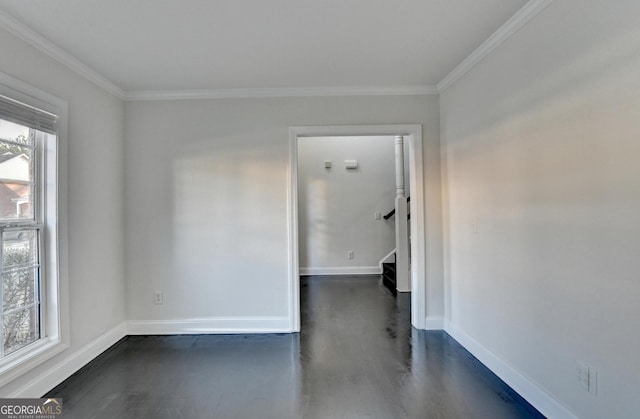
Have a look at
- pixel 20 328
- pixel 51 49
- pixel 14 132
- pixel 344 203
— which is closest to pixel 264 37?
pixel 51 49

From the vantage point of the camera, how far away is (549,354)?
5.77 feet

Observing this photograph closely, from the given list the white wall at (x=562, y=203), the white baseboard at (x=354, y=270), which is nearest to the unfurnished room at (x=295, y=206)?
the white wall at (x=562, y=203)

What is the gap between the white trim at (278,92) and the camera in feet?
9.85

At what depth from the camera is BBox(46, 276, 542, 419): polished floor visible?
6.17 ft

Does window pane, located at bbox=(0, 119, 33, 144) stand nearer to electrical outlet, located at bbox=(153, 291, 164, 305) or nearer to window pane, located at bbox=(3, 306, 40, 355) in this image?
window pane, located at bbox=(3, 306, 40, 355)

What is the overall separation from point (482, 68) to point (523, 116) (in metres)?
0.66

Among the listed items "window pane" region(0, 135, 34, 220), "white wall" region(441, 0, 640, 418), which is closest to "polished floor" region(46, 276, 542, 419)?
"white wall" region(441, 0, 640, 418)

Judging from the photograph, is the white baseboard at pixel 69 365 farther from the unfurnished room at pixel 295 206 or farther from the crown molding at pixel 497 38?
the crown molding at pixel 497 38

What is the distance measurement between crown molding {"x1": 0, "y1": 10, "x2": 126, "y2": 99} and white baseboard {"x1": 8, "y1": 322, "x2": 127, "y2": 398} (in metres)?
2.20

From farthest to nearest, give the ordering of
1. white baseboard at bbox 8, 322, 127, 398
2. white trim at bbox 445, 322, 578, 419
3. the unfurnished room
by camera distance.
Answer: white baseboard at bbox 8, 322, 127, 398 → white trim at bbox 445, 322, 578, 419 → the unfurnished room

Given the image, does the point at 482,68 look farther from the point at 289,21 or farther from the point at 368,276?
the point at 368,276

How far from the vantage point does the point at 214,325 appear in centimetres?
306

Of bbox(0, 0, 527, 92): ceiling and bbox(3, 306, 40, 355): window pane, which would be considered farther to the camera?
bbox(3, 306, 40, 355): window pane

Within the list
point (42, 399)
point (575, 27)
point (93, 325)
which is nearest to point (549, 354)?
point (575, 27)
